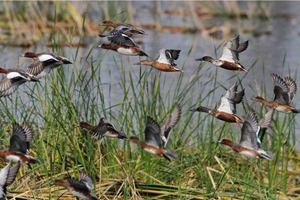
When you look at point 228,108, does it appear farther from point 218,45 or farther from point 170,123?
point 218,45

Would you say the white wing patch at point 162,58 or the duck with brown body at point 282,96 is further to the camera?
the white wing patch at point 162,58

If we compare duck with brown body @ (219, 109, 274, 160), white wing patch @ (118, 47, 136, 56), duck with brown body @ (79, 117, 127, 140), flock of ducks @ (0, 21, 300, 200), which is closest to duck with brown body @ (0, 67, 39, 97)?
flock of ducks @ (0, 21, 300, 200)

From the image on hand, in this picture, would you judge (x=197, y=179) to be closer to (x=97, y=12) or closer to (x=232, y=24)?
(x=232, y=24)

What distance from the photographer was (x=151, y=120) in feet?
12.3

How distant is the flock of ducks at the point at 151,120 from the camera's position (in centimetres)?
388

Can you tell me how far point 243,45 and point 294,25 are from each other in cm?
1683

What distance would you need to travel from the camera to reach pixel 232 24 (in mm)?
21391

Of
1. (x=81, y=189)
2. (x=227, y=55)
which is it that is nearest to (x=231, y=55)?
(x=227, y=55)

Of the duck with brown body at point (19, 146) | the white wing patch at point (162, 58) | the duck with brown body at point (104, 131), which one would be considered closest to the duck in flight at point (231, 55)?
the white wing patch at point (162, 58)

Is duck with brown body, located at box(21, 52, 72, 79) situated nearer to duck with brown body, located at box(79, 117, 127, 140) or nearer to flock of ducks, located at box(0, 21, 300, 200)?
flock of ducks, located at box(0, 21, 300, 200)

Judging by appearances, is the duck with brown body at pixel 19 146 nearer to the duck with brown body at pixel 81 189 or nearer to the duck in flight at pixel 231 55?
the duck with brown body at pixel 81 189

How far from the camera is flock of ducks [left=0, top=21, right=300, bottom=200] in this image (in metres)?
3.88

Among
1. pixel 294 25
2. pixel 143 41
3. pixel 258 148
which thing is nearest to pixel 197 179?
pixel 258 148

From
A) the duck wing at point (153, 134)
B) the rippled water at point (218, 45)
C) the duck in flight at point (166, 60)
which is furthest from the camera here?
the rippled water at point (218, 45)
